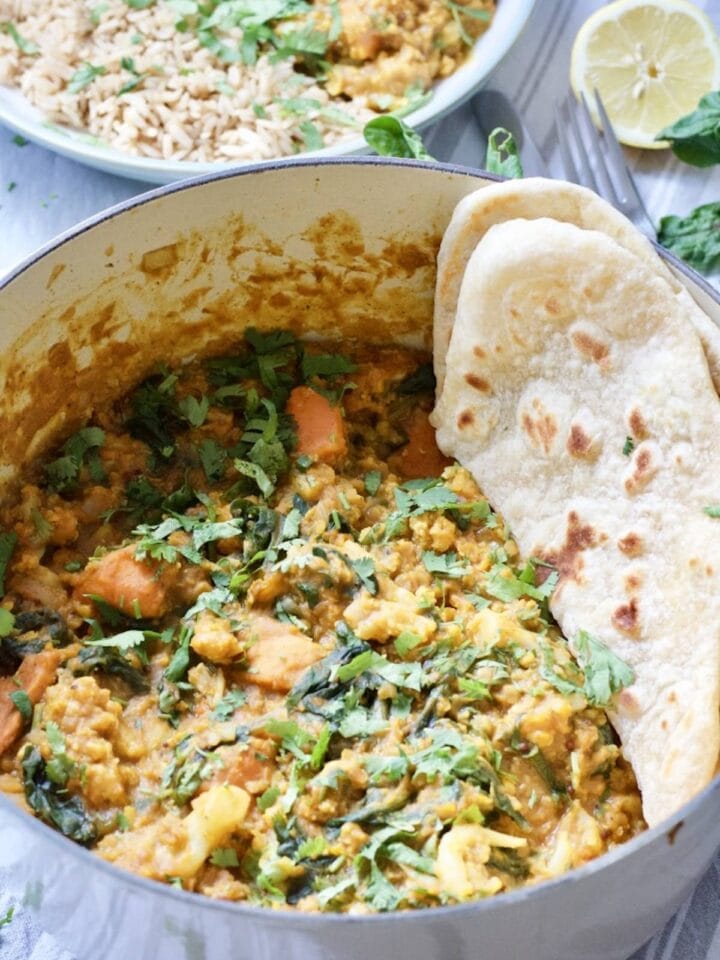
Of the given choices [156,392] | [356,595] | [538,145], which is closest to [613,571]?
[356,595]

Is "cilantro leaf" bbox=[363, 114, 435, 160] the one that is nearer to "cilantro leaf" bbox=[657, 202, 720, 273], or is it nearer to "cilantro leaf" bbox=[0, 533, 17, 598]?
"cilantro leaf" bbox=[657, 202, 720, 273]

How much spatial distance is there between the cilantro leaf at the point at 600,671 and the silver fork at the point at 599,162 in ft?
4.70

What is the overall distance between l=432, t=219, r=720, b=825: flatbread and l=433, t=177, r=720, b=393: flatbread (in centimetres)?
3

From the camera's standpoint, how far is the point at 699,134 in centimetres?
357

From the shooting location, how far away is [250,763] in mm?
2359

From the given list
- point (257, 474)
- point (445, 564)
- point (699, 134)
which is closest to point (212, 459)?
point (257, 474)

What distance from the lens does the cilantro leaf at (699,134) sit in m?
3.57

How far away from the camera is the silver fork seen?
3.44m

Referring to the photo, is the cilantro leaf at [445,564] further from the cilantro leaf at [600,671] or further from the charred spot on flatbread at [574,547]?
the cilantro leaf at [600,671]

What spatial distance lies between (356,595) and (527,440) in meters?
0.51

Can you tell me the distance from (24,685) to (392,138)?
1.55 m

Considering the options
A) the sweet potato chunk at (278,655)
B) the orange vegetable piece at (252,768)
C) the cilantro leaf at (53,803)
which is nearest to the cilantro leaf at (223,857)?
the orange vegetable piece at (252,768)

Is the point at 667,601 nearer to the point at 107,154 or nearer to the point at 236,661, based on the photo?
the point at 236,661

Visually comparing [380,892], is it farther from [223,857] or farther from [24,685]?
[24,685]
